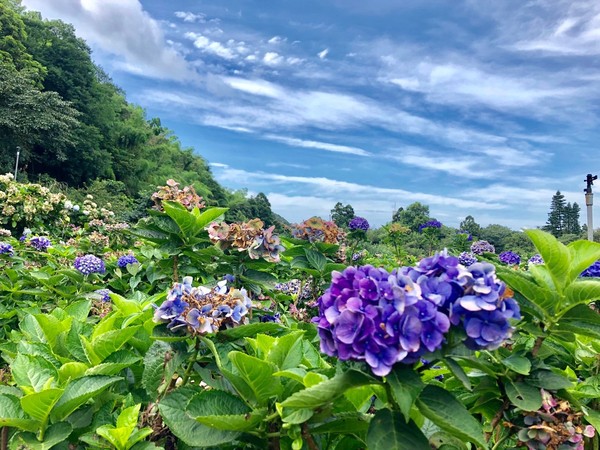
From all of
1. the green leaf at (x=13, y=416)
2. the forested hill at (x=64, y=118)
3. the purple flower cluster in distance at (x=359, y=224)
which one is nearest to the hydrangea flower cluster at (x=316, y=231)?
the purple flower cluster in distance at (x=359, y=224)

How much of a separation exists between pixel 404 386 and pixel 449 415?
0.29ft

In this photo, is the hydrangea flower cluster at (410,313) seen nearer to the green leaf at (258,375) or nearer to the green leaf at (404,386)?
the green leaf at (404,386)

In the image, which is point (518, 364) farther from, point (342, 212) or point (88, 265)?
point (342, 212)

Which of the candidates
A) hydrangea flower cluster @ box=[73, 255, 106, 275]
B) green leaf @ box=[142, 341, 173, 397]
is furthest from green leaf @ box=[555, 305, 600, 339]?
hydrangea flower cluster @ box=[73, 255, 106, 275]

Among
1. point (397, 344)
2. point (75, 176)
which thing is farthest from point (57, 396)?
point (75, 176)

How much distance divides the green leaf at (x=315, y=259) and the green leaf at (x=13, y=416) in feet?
4.21

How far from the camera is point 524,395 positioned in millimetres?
901

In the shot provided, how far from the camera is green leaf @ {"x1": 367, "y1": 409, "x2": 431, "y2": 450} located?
0.71m

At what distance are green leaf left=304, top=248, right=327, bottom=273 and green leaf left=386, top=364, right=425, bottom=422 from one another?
1.32m

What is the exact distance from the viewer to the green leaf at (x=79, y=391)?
0.91m

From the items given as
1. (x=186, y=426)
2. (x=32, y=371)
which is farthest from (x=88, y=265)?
(x=186, y=426)

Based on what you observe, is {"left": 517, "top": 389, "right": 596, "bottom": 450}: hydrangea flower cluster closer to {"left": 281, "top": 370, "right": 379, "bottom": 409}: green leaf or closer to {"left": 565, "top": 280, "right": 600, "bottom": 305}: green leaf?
{"left": 565, "top": 280, "right": 600, "bottom": 305}: green leaf

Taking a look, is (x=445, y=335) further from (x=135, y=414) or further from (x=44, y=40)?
(x=44, y=40)

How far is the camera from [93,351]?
3.56ft
